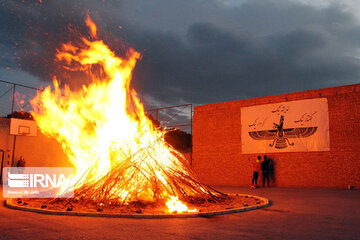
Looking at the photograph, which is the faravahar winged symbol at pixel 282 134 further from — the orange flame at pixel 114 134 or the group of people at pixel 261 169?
the orange flame at pixel 114 134

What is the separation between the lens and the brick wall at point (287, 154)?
16.2 meters

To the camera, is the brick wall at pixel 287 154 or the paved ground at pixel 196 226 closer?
the paved ground at pixel 196 226

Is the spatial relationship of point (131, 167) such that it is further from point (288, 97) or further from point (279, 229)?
point (288, 97)

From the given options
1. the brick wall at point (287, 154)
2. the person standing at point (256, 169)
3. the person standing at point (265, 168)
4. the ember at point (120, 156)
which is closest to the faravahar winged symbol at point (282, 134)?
the brick wall at point (287, 154)

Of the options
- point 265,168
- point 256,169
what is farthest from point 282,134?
point 256,169

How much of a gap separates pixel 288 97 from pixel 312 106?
137 centimetres

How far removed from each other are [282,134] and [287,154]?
1.11 metres

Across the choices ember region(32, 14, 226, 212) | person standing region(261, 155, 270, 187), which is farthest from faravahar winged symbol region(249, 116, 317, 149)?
ember region(32, 14, 226, 212)

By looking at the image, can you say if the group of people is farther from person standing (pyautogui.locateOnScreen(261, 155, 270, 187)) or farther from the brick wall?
the brick wall

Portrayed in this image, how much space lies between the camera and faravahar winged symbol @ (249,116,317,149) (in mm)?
17422

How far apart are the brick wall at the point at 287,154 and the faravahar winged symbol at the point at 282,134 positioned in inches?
24.4

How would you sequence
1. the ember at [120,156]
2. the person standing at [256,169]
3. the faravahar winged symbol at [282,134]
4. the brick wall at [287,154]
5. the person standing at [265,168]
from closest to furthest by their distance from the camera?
the ember at [120,156], the brick wall at [287,154], the faravahar winged symbol at [282,134], the person standing at [256,169], the person standing at [265,168]

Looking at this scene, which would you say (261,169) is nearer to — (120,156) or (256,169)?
(256,169)

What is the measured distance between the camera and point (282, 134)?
18.1 meters
